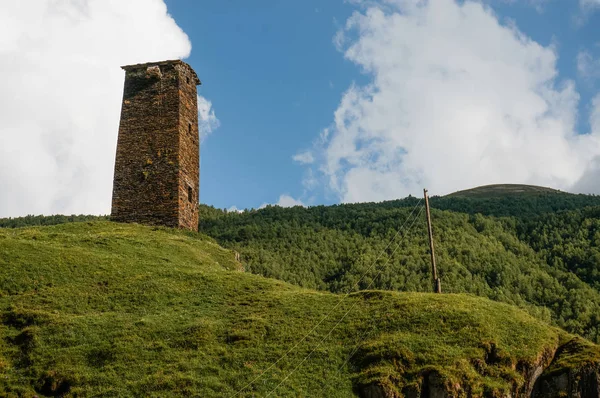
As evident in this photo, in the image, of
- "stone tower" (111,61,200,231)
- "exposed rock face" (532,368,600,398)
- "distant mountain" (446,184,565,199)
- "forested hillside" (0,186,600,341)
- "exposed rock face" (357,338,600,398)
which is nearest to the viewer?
"exposed rock face" (357,338,600,398)

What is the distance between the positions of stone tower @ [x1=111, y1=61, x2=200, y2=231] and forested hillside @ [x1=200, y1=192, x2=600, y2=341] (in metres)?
9.72

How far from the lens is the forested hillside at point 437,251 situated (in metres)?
41.2

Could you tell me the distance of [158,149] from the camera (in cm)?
3469

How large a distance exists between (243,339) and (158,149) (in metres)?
17.6

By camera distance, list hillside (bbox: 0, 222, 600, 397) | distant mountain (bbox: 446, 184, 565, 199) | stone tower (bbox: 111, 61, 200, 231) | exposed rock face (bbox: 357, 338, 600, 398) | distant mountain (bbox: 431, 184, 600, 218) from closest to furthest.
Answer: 1. exposed rock face (bbox: 357, 338, 600, 398)
2. hillside (bbox: 0, 222, 600, 397)
3. stone tower (bbox: 111, 61, 200, 231)
4. distant mountain (bbox: 431, 184, 600, 218)
5. distant mountain (bbox: 446, 184, 565, 199)

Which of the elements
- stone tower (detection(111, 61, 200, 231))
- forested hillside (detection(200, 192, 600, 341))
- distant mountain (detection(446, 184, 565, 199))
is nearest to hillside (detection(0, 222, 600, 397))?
stone tower (detection(111, 61, 200, 231))

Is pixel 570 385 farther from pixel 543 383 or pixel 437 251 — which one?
pixel 437 251

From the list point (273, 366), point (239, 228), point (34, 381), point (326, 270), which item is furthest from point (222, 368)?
point (239, 228)

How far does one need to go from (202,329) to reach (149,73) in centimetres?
2043

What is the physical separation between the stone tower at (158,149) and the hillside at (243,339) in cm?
899

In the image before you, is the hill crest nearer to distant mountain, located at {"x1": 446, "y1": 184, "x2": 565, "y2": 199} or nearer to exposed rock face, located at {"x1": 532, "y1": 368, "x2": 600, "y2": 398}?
distant mountain, located at {"x1": 446, "y1": 184, "x2": 565, "y2": 199}

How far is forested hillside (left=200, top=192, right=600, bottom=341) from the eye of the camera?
135 feet

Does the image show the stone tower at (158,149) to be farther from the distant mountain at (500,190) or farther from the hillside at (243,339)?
the distant mountain at (500,190)

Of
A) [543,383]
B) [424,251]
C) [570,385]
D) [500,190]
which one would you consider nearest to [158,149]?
[424,251]
